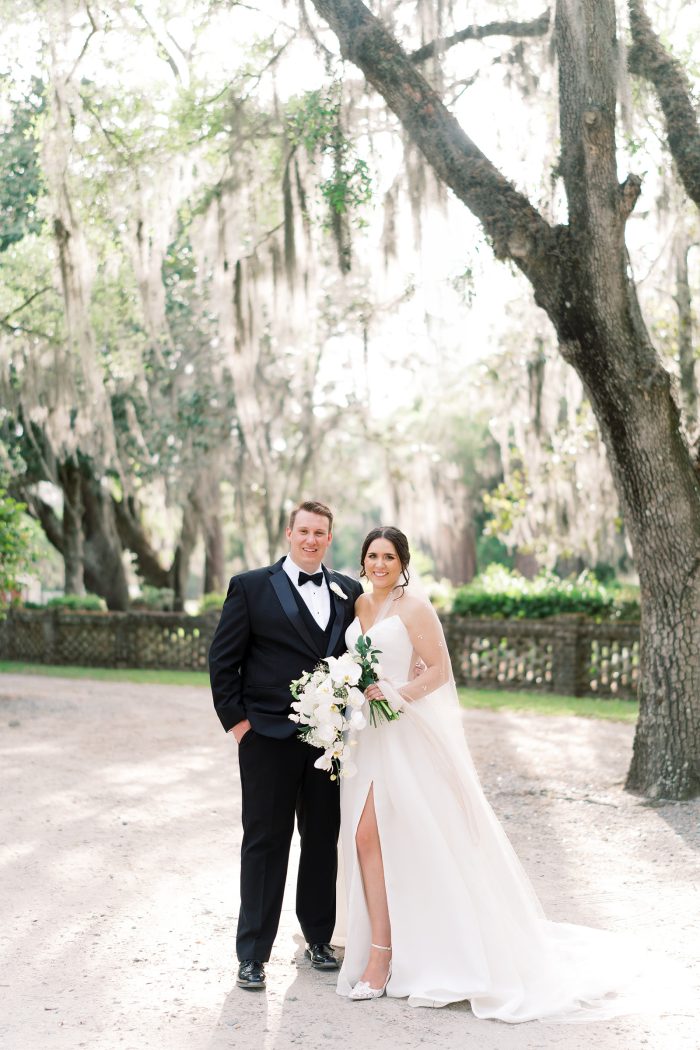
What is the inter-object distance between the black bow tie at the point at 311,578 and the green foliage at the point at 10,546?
9419 mm

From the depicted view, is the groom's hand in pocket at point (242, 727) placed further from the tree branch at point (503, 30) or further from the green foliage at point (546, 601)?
the green foliage at point (546, 601)

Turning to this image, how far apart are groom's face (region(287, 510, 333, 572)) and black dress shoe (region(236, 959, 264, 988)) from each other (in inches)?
59.5

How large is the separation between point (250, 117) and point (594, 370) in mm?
4316

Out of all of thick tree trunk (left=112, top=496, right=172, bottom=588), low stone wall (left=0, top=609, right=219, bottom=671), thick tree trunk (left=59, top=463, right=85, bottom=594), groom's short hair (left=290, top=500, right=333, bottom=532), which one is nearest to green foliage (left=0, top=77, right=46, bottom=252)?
thick tree trunk (left=59, top=463, right=85, bottom=594)

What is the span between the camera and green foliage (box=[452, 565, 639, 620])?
15.6 meters

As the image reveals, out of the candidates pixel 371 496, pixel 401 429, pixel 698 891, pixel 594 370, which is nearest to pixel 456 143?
pixel 594 370

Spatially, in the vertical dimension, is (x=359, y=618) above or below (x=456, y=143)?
below

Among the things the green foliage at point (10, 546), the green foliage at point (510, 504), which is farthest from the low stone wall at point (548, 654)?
the green foliage at point (10, 546)

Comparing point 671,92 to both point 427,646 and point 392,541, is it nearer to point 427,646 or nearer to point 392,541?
point 392,541

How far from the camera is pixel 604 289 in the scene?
299 inches

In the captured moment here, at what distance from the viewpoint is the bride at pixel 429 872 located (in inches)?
164

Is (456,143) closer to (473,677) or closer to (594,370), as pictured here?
(594,370)

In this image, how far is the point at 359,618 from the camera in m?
4.62

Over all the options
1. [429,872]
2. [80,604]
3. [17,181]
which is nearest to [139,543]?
[80,604]
